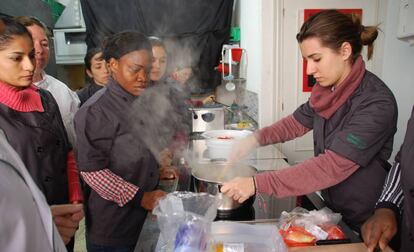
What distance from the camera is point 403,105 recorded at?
7.87 feet

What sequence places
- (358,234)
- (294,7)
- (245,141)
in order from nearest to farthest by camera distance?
(358,234)
(245,141)
(294,7)

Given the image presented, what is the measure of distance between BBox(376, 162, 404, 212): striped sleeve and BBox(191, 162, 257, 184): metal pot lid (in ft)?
1.50

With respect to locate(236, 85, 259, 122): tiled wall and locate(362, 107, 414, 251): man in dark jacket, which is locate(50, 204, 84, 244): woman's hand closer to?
locate(362, 107, 414, 251): man in dark jacket

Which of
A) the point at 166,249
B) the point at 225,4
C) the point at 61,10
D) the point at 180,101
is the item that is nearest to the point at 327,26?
the point at 166,249

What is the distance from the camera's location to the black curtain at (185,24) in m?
3.10

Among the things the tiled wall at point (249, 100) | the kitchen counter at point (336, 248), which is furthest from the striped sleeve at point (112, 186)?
the tiled wall at point (249, 100)

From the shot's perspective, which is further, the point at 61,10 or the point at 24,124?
the point at 61,10

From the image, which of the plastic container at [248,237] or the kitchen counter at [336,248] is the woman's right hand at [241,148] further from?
the kitchen counter at [336,248]

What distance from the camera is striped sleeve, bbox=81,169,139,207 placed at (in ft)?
3.54

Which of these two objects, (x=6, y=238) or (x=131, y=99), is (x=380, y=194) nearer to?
(x=131, y=99)

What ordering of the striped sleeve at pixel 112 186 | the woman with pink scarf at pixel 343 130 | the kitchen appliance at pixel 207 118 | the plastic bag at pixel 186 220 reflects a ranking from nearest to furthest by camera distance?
the plastic bag at pixel 186 220 → the woman with pink scarf at pixel 343 130 → the striped sleeve at pixel 112 186 → the kitchen appliance at pixel 207 118

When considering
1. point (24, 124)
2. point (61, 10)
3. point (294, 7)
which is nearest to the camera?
point (24, 124)

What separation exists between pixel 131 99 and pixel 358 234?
0.94 metres

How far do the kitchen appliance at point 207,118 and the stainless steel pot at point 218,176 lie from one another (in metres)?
1.12
